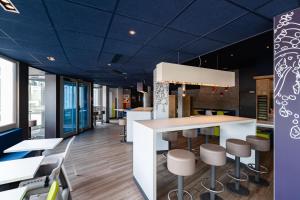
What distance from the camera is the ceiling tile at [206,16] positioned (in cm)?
169

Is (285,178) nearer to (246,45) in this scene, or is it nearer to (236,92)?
(246,45)

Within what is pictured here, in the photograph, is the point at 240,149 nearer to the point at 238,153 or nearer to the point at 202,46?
the point at 238,153

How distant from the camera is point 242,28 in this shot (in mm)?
2244

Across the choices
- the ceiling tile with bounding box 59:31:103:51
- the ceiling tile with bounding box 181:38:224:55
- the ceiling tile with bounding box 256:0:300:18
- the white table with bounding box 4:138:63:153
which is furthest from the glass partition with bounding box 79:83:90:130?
the ceiling tile with bounding box 256:0:300:18

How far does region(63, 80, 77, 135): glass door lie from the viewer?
6.35 meters

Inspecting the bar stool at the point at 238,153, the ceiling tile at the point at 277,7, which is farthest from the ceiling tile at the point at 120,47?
the bar stool at the point at 238,153

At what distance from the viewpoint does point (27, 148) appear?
8.18 feet

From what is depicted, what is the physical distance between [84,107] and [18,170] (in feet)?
20.8

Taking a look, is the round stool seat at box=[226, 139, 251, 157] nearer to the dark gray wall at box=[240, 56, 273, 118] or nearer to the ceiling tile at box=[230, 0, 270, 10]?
the ceiling tile at box=[230, 0, 270, 10]

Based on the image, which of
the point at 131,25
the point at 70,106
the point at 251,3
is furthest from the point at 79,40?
the point at 70,106

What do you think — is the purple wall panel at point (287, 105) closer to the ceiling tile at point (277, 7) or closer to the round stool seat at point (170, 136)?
the ceiling tile at point (277, 7)

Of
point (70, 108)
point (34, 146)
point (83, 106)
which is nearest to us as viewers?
point (34, 146)

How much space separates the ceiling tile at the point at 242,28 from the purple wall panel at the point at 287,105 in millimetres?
244

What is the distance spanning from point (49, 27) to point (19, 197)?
2.20 m
